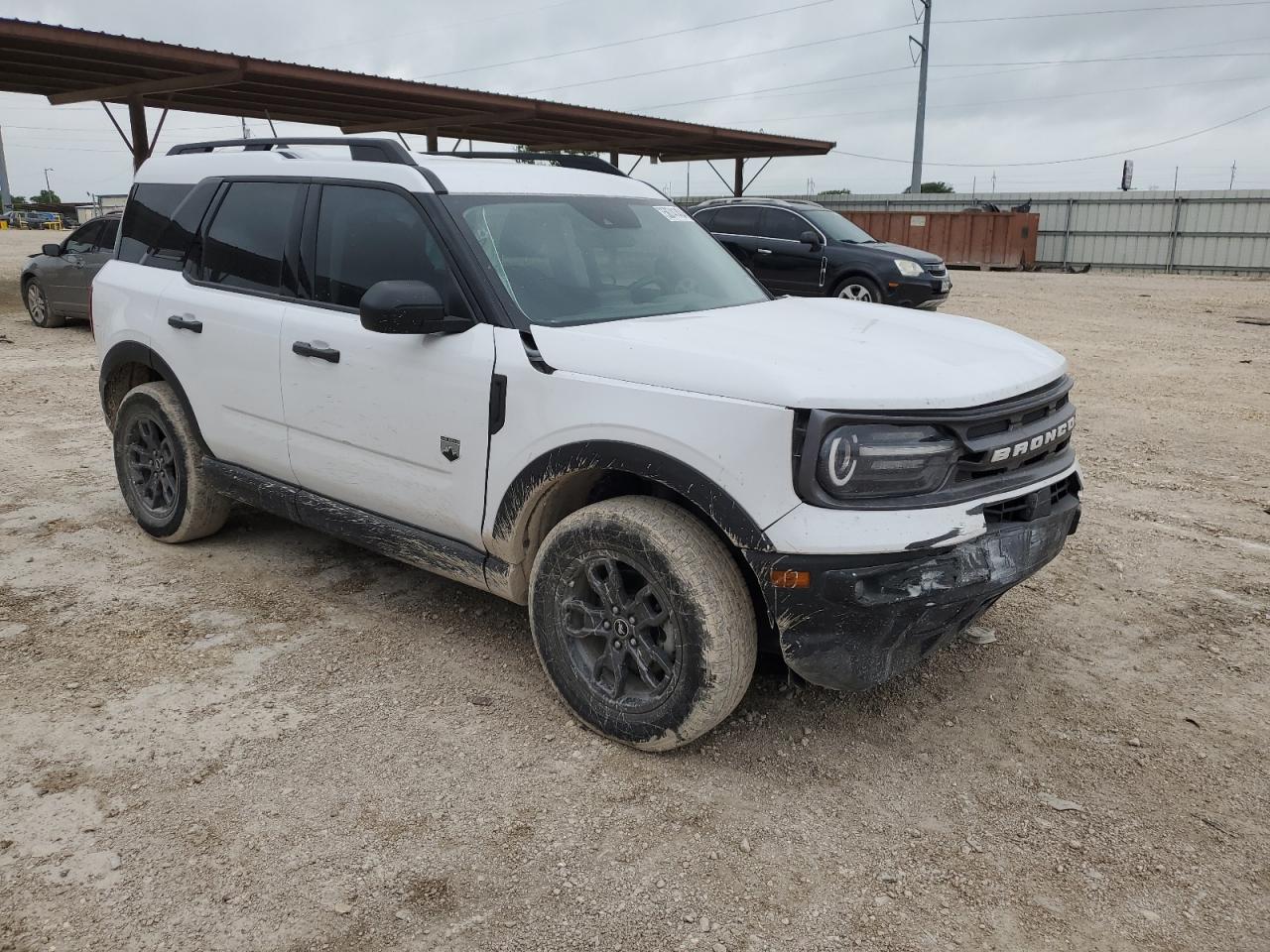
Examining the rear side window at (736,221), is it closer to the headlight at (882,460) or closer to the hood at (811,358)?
the hood at (811,358)

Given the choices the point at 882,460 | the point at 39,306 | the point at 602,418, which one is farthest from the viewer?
the point at 39,306

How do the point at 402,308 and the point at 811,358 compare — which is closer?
the point at 811,358

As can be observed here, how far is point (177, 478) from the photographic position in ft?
15.9

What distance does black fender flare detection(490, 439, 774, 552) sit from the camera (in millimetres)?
2803

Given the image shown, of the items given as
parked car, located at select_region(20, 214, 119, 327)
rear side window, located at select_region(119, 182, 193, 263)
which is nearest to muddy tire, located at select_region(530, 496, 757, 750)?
rear side window, located at select_region(119, 182, 193, 263)

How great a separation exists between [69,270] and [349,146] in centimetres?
1071

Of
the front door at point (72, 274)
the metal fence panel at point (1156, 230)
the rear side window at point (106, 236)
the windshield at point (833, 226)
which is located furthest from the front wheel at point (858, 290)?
the metal fence panel at point (1156, 230)

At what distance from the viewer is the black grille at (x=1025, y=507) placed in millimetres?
2961

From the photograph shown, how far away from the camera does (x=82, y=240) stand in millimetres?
12680

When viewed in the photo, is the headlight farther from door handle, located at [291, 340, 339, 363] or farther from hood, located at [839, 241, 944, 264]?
hood, located at [839, 241, 944, 264]

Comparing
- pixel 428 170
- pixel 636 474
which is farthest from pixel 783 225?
pixel 636 474

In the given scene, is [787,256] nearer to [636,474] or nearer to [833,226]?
[833,226]

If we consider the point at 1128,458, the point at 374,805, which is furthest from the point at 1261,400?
the point at 374,805

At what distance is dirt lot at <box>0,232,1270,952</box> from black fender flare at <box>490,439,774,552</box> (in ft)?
2.54
